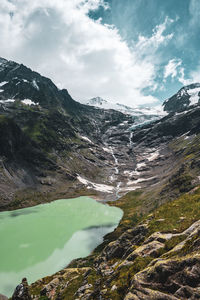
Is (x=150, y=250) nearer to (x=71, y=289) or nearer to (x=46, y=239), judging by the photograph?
(x=71, y=289)

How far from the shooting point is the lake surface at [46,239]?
165 feet

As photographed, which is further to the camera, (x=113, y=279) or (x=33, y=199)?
(x=33, y=199)

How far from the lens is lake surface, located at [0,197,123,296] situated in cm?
5022

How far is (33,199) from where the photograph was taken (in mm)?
149375

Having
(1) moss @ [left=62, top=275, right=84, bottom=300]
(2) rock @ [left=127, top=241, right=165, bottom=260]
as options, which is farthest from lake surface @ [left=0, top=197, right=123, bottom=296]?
(2) rock @ [left=127, top=241, right=165, bottom=260]

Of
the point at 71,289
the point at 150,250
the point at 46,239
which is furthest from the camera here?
the point at 46,239

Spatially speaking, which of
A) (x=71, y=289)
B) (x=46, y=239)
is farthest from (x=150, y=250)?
(x=46, y=239)

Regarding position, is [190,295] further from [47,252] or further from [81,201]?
[81,201]

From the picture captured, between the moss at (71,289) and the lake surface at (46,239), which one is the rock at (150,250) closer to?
the moss at (71,289)

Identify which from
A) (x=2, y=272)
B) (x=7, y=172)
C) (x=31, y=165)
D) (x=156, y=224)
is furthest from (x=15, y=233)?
(x=31, y=165)

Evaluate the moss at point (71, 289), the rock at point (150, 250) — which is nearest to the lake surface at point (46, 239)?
the moss at point (71, 289)

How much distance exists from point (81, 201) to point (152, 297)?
472 feet

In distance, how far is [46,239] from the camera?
7162cm

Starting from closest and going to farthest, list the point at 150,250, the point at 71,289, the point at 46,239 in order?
the point at 150,250 → the point at 71,289 → the point at 46,239
